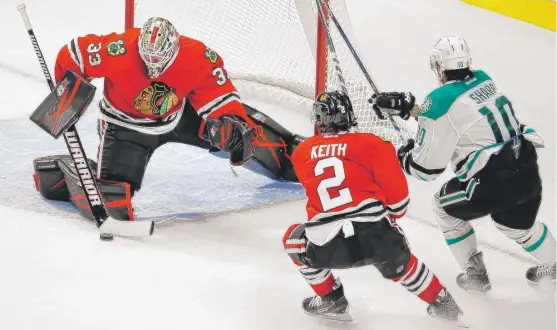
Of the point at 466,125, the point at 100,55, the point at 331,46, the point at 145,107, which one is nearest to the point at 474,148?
the point at 466,125

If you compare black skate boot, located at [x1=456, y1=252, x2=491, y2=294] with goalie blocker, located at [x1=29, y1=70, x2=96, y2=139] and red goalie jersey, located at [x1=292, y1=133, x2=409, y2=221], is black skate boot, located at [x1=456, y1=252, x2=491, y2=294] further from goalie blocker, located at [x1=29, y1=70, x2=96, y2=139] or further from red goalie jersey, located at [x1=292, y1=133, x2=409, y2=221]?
goalie blocker, located at [x1=29, y1=70, x2=96, y2=139]

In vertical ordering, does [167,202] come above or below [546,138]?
below

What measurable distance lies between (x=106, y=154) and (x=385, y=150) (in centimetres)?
122

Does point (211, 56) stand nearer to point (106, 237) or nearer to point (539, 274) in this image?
point (106, 237)

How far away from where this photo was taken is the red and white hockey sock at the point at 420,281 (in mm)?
2438

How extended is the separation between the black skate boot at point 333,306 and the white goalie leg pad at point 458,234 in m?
0.39

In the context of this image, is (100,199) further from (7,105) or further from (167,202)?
(7,105)

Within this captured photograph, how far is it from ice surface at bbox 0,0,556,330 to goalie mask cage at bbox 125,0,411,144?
17 centimetres

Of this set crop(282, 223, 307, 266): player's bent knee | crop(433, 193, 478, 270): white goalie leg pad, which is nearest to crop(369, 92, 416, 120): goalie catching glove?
crop(433, 193, 478, 270): white goalie leg pad

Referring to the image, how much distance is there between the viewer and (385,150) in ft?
7.88

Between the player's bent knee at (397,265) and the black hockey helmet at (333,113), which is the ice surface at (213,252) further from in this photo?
the black hockey helmet at (333,113)

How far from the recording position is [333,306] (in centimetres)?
254

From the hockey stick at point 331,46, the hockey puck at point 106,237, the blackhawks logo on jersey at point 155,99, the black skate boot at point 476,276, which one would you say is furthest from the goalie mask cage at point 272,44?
the hockey puck at point 106,237

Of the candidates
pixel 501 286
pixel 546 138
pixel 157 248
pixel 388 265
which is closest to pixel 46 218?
pixel 157 248
